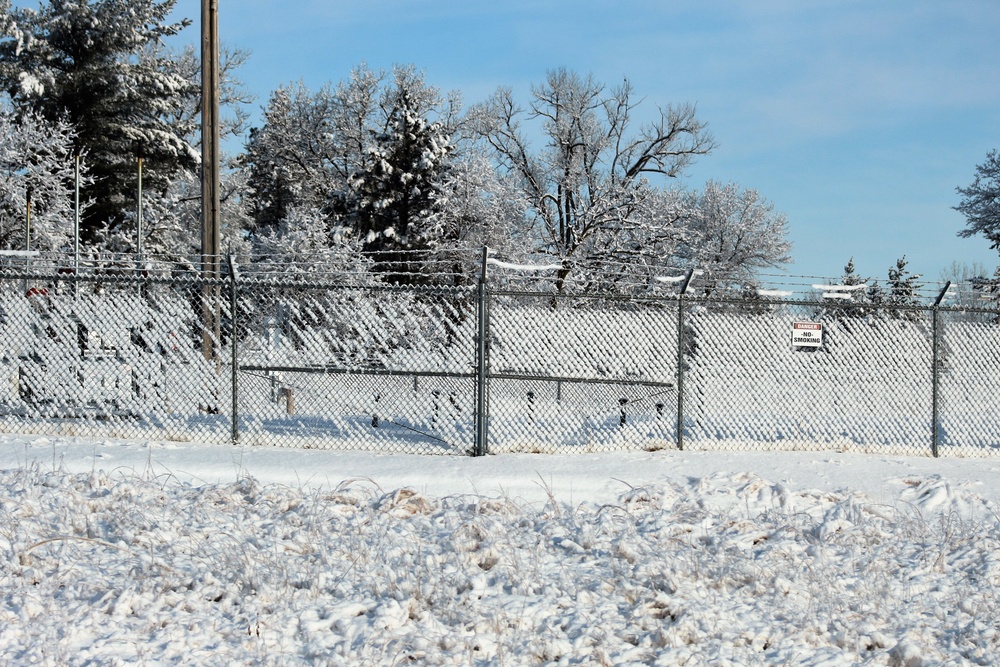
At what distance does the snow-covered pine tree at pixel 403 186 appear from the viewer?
1442 inches

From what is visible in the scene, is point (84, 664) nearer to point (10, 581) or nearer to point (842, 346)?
point (10, 581)

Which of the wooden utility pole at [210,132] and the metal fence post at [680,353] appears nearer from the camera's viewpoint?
the metal fence post at [680,353]

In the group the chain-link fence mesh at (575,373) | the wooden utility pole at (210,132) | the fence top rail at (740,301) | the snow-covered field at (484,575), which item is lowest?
the snow-covered field at (484,575)

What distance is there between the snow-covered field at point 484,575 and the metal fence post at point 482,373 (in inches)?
64.9

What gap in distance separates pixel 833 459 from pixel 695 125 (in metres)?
27.9

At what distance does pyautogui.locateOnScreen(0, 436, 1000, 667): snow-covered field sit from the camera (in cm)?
447

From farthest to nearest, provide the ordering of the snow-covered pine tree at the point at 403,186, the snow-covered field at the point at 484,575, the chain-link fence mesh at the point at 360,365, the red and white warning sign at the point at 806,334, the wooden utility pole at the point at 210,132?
1. the snow-covered pine tree at the point at 403,186
2. the wooden utility pole at the point at 210,132
3. the red and white warning sign at the point at 806,334
4. the chain-link fence mesh at the point at 360,365
5. the snow-covered field at the point at 484,575

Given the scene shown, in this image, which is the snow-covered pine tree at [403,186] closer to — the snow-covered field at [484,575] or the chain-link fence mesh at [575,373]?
the chain-link fence mesh at [575,373]

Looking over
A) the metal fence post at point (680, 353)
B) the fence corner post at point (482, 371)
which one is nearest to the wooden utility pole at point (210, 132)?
the fence corner post at point (482, 371)

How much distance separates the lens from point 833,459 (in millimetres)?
10531

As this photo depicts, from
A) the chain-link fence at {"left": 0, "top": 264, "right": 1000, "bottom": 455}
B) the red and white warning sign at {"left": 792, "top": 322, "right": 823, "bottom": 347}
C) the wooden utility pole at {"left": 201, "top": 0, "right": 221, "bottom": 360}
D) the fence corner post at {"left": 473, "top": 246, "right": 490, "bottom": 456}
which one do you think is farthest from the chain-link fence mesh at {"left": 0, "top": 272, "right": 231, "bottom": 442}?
the red and white warning sign at {"left": 792, "top": 322, "right": 823, "bottom": 347}

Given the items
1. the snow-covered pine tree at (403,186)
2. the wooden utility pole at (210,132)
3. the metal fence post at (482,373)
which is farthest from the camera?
the snow-covered pine tree at (403,186)

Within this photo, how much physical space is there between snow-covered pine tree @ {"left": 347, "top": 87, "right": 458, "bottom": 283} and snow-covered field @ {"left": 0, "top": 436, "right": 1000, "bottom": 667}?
2878cm

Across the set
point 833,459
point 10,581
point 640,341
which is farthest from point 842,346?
point 10,581
